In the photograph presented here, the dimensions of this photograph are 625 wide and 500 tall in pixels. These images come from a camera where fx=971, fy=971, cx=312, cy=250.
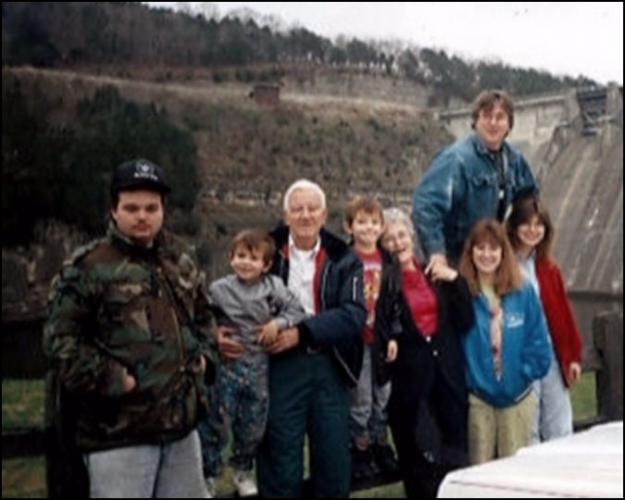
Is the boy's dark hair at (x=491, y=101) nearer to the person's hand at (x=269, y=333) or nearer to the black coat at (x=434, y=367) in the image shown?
the black coat at (x=434, y=367)

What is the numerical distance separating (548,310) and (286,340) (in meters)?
0.73

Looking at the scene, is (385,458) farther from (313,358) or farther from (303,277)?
(303,277)

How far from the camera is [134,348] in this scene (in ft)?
5.43

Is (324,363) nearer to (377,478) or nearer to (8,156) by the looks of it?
(377,478)

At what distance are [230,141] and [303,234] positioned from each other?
6250 millimetres

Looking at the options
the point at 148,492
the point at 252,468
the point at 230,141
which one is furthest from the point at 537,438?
the point at 230,141

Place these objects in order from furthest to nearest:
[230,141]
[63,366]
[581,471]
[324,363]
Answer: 1. [230,141]
2. [324,363]
3. [63,366]
4. [581,471]

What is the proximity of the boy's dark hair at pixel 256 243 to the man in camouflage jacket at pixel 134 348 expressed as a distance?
269 millimetres

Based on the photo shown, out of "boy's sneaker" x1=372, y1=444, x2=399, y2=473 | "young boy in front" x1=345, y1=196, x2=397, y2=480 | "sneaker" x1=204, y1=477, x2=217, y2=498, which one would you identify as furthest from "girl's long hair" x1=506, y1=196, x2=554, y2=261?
"sneaker" x1=204, y1=477, x2=217, y2=498

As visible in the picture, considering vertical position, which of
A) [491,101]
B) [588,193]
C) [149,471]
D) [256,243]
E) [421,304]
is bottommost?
[588,193]

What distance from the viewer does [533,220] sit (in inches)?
91.7

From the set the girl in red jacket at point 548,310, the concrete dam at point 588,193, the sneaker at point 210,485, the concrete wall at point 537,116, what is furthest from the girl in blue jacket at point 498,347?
the concrete dam at point 588,193

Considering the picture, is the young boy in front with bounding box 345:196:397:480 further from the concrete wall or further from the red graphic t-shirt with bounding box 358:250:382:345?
the concrete wall

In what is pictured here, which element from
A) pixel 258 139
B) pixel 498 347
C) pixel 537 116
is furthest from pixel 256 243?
pixel 537 116
